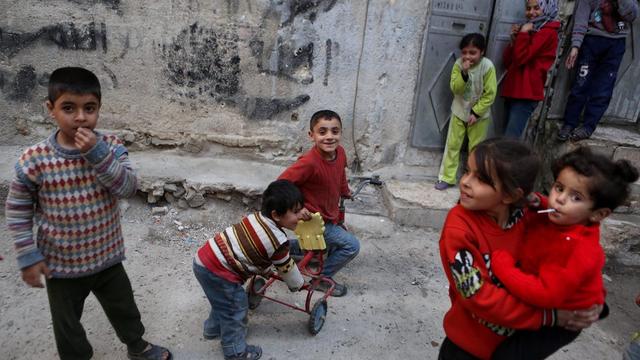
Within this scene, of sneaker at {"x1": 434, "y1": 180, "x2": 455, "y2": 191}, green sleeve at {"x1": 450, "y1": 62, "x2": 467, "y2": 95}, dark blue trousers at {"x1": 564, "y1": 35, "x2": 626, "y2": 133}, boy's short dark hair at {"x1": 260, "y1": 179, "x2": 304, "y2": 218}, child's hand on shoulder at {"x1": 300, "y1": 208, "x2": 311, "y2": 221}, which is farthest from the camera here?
sneaker at {"x1": 434, "y1": 180, "x2": 455, "y2": 191}

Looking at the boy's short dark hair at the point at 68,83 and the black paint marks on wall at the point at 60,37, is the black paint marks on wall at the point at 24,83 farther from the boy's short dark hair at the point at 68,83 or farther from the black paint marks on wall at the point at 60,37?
the boy's short dark hair at the point at 68,83

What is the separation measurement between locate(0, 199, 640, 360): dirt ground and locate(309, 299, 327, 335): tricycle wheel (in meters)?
0.06

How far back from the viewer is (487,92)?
4.13 metres

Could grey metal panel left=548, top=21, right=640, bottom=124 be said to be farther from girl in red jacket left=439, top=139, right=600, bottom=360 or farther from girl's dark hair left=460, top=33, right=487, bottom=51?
girl in red jacket left=439, top=139, right=600, bottom=360

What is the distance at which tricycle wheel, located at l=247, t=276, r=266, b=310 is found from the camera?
8.87 ft

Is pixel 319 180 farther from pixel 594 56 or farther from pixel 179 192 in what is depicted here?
pixel 594 56

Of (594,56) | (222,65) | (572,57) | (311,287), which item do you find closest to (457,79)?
(572,57)

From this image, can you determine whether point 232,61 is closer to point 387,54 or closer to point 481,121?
point 387,54

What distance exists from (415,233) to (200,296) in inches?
82.1

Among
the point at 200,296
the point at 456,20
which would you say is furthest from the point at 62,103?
the point at 456,20

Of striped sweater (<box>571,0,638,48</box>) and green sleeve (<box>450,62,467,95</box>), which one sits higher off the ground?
striped sweater (<box>571,0,638,48</box>)

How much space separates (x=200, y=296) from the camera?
9.62 feet

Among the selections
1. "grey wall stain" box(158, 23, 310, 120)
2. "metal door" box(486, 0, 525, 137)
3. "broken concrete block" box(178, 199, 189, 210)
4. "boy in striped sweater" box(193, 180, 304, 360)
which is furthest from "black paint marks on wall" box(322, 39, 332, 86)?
"boy in striped sweater" box(193, 180, 304, 360)

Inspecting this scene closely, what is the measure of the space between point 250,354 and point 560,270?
1728 mm
